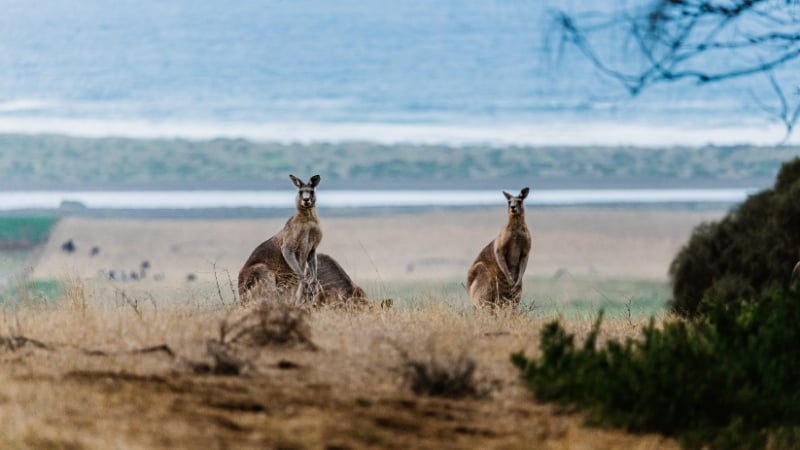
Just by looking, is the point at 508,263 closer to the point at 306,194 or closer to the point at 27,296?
the point at 306,194

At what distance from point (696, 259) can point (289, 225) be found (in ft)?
30.3

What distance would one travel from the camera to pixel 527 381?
889 centimetres

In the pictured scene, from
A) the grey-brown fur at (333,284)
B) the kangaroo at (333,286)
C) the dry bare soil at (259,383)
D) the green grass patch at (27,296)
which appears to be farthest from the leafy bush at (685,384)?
the grey-brown fur at (333,284)

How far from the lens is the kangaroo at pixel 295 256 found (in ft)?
48.3

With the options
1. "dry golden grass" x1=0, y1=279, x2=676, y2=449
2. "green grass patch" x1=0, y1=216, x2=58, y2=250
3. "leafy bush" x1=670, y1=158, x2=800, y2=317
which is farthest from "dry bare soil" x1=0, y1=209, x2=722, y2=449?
"green grass patch" x1=0, y1=216, x2=58, y2=250

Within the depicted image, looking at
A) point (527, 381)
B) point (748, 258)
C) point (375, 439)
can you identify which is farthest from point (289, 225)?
point (748, 258)

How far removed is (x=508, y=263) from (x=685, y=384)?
291 inches

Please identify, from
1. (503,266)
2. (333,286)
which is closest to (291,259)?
(333,286)

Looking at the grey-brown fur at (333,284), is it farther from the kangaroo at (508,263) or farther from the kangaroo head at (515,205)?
the kangaroo head at (515,205)

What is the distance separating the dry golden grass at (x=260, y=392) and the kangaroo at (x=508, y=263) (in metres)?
4.60

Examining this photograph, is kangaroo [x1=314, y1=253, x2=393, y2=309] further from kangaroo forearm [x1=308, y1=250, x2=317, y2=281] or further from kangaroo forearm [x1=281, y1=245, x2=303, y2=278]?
kangaroo forearm [x1=281, y1=245, x2=303, y2=278]

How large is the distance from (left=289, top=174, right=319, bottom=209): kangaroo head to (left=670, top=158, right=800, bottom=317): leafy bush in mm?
8121

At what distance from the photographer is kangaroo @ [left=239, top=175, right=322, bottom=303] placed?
1473cm

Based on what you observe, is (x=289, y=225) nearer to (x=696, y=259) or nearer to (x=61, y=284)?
(x=61, y=284)
